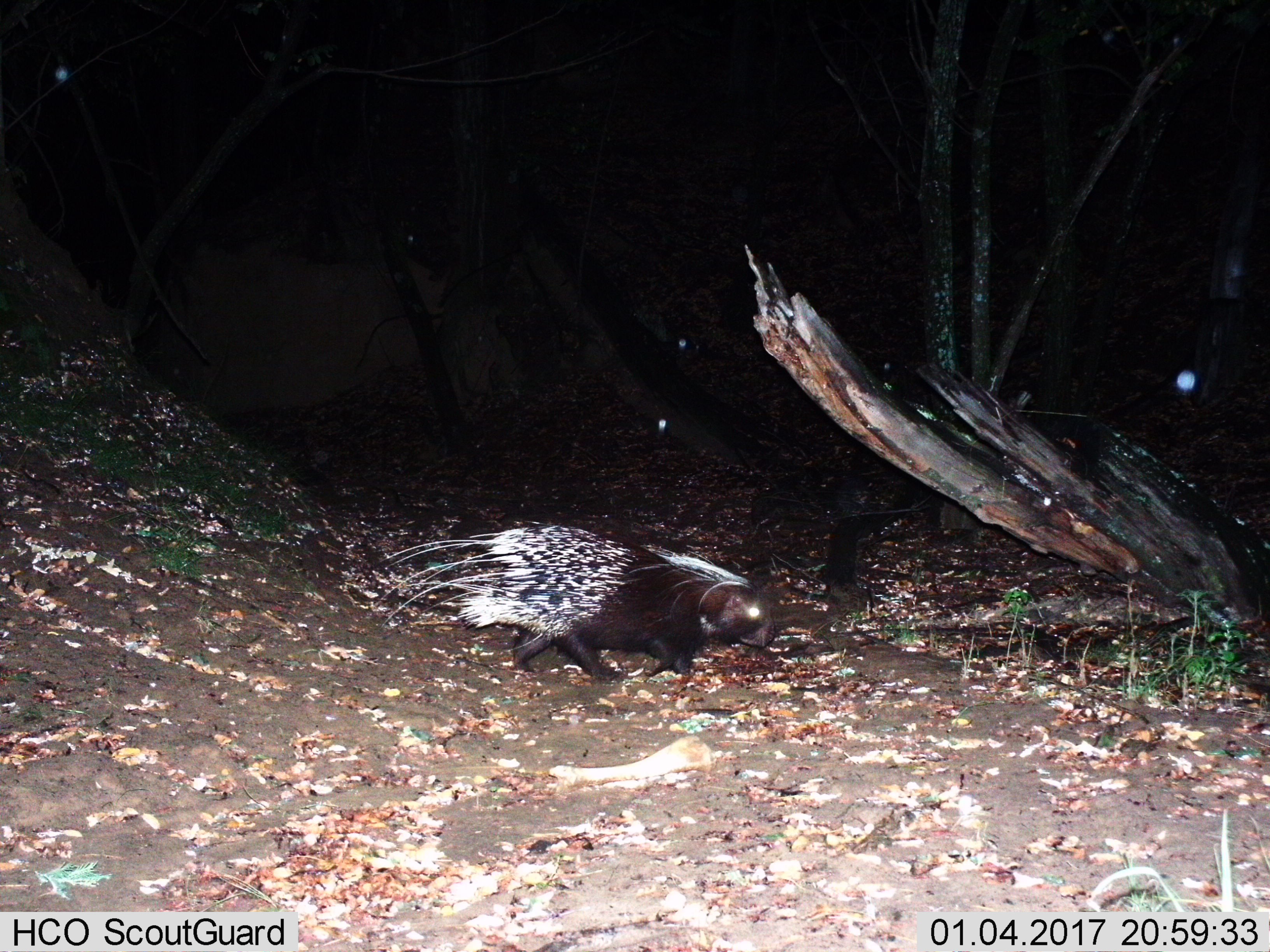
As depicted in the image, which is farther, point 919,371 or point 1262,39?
point 1262,39

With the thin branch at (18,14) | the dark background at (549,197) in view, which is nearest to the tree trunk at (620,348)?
the dark background at (549,197)

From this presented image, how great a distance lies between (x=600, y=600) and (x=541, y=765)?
184 centimetres

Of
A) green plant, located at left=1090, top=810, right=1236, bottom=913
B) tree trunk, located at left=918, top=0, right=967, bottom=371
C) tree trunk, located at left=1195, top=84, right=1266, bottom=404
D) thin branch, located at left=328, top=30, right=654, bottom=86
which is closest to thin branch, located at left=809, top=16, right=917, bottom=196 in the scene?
tree trunk, located at left=918, top=0, right=967, bottom=371

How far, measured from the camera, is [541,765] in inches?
214

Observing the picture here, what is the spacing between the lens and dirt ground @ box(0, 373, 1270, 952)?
147 inches

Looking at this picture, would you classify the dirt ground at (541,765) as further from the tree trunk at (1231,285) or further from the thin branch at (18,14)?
the tree trunk at (1231,285)

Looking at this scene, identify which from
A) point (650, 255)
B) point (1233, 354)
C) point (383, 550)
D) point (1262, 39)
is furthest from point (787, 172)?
point (383, 550)

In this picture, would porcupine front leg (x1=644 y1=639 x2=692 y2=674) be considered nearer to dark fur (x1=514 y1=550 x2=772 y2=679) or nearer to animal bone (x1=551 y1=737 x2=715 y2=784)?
dark fur (x1=514 y1=550 x2=772 y2=679)

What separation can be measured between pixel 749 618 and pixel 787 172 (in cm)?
1694

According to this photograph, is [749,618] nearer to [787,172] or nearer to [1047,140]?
[1047,140]

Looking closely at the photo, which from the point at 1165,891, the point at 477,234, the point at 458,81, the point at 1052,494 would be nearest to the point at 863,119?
the point at 458,81

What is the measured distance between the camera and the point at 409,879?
13.2 ft

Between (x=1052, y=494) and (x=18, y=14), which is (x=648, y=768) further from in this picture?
(x=18, y=14)

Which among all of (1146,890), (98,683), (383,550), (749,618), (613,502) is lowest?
(1146,890)
